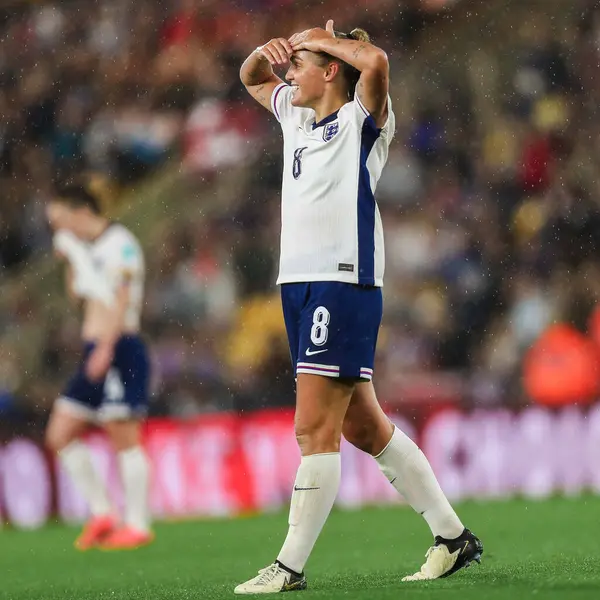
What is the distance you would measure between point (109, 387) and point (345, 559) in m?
2.29

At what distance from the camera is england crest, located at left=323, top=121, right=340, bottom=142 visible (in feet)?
16.8

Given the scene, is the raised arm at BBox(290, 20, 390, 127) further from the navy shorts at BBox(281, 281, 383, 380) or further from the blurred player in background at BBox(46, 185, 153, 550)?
the blurred player in background at BBox(46, 185, 153, 550)

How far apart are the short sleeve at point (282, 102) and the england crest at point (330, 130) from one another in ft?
1.08

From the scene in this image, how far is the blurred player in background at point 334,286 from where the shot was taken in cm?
498

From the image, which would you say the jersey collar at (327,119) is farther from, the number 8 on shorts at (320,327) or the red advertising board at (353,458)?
the red advertising board at (353,458)

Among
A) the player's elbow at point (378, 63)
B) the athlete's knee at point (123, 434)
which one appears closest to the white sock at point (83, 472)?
the athlete's knee at point (123, 434)

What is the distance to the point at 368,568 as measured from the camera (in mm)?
6340

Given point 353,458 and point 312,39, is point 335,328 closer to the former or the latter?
→ point 312,39

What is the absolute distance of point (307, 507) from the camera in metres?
5.01

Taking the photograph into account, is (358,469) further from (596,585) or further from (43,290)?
(596,585)

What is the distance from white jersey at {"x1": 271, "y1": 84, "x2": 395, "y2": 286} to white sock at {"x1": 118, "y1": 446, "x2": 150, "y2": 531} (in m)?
3.94

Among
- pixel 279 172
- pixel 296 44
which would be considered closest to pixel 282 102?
pixel 296 44

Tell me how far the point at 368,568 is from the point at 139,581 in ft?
3.38

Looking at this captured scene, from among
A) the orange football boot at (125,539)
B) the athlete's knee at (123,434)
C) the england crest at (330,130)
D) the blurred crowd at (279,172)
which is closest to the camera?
the england crest at (330,130)
